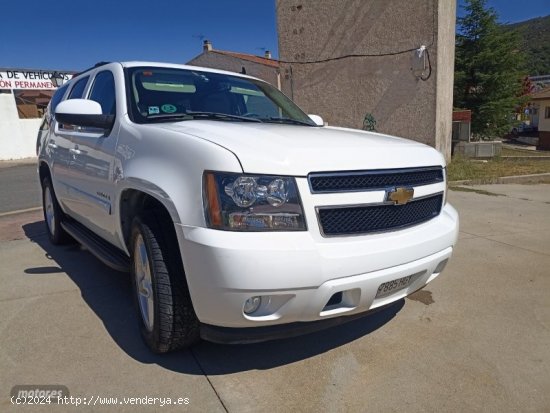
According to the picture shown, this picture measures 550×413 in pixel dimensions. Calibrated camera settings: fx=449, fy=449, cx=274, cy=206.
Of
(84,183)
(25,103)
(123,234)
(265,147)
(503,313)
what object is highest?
(25,103)

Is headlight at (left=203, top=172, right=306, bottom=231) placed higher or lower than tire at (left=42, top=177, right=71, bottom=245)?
higher

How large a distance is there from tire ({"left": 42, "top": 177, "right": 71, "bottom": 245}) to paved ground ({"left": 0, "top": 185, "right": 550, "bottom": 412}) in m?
0.89

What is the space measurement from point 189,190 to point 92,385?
121 centimetres

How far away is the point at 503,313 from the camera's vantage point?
3.34m

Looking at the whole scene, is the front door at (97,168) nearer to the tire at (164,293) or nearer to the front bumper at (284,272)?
the tire at (164,293)

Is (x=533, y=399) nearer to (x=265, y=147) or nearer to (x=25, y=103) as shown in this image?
(x=265, y=147)

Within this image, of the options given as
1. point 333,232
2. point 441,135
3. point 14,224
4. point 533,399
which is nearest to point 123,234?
Result: point 333,232

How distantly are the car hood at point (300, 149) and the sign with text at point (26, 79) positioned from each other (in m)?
25.5

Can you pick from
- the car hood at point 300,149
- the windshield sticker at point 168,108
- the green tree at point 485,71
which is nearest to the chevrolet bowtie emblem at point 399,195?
the car hood at point 300,149

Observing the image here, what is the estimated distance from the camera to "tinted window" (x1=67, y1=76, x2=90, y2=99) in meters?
4.24

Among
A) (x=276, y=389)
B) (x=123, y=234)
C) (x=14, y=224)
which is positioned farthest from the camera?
(x=14, y=224)

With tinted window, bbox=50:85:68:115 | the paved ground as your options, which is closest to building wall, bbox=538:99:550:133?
the paved ground

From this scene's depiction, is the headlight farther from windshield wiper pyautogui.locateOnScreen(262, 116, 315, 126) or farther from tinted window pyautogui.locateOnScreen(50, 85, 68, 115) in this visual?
tinted window pyautogui.locateOnScreen(50, 85, 68, 115)

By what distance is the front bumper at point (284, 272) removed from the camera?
2.05 meters
